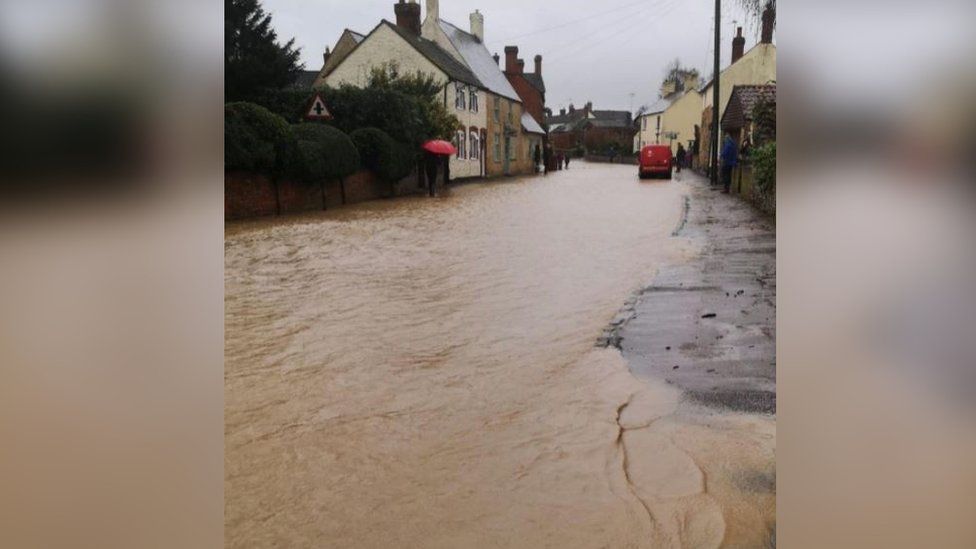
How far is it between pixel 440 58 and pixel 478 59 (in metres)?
6.89

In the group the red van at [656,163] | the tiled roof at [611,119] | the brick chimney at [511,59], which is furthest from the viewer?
the tiled roof at [611,119]

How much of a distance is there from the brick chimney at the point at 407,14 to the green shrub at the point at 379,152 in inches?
373

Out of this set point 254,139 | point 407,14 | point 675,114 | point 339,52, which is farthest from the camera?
point 675,114

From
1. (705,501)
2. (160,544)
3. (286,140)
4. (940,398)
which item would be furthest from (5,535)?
(286,140)

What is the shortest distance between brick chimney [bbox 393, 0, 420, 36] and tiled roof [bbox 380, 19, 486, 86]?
0.99 feet

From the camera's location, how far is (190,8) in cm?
118

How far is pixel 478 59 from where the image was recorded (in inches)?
1347

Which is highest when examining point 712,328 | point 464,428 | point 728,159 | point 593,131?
point 593,131

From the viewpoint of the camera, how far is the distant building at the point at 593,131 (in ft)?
227

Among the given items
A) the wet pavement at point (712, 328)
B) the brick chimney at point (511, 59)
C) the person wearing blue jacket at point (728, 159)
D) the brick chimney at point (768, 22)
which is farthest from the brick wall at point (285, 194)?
the brick chimney at point (511, 59)

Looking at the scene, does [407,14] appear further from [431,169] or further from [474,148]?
[431,169]

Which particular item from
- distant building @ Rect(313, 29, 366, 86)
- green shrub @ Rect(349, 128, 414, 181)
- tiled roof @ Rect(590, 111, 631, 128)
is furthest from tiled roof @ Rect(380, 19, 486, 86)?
tiled roof @ Rect(590, 111, 631, 128)

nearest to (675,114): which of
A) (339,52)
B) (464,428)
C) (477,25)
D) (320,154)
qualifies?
(477,25)

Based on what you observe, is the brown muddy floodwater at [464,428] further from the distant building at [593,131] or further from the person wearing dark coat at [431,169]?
the distant building at [593,131]
